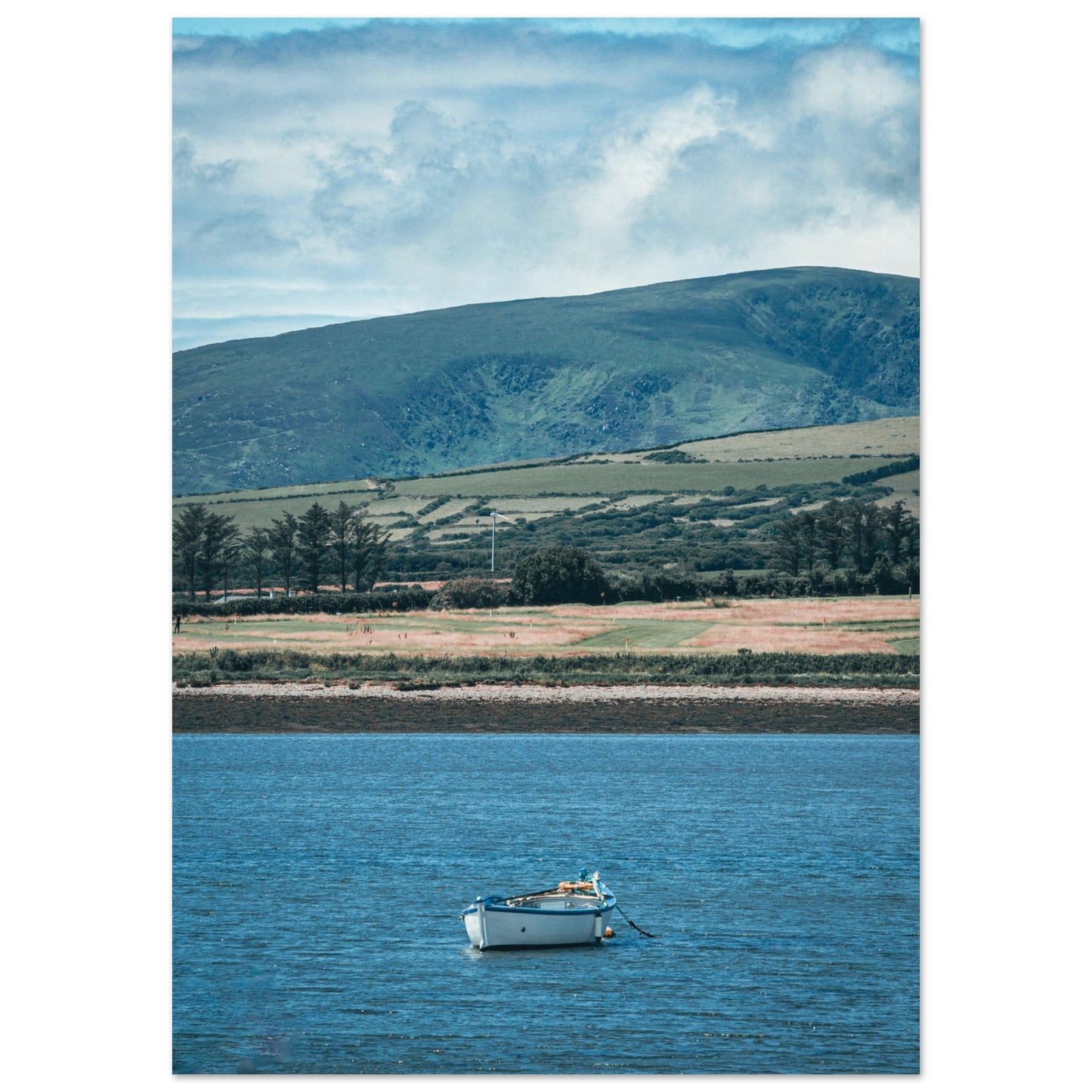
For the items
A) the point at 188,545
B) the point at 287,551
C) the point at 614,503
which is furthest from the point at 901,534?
the point at 188,545

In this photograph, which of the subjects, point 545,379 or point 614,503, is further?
point 545,379

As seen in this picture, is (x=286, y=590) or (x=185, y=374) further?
(x=286, y=590)

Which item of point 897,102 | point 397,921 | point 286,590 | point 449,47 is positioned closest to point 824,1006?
point 397,921

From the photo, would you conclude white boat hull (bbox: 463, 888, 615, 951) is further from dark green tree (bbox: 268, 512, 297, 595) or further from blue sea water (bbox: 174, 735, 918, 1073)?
dark green tree (bbox: 268, 512, 297, 595)

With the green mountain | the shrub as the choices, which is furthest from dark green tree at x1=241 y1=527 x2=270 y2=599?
the shrub

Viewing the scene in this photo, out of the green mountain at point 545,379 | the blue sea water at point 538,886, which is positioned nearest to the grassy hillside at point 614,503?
the green mountain at point 545,379

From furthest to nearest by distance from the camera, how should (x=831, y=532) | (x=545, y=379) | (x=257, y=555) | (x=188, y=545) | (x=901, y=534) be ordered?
(x=545, y=379), (x=831, y=532), (x=257, y=555), (x=188, y=545), (x=901, y=534)

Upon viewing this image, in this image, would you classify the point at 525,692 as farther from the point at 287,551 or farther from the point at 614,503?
the point at 287,551
